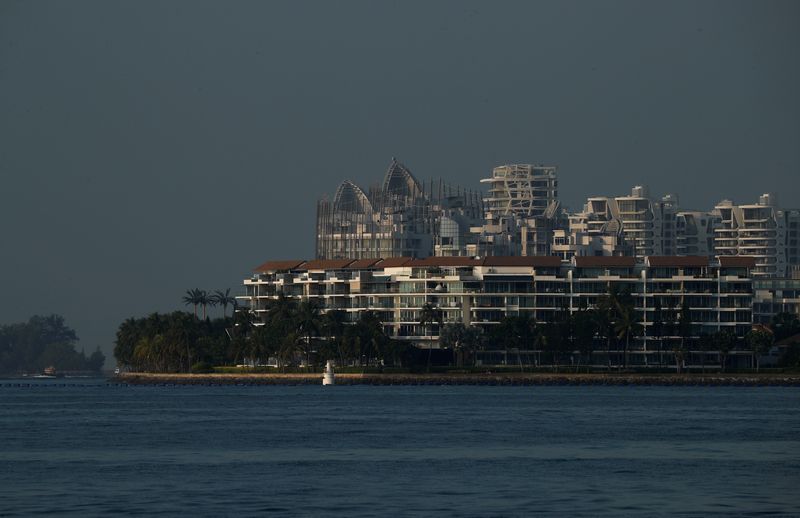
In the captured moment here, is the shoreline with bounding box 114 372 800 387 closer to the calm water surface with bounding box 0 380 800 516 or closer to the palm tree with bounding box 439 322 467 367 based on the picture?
the palm tree with bounding box 439 322 467 367

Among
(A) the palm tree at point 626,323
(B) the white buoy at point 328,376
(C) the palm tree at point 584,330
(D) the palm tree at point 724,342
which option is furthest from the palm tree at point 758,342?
(B) the white buoy at point 328,376

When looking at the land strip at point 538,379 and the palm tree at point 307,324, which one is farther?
the palm tree at point 307,324

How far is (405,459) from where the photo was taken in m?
74.2

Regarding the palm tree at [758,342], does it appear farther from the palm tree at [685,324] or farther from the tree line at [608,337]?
the palm tree at [685,324]

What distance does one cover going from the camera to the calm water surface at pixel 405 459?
5694 cm

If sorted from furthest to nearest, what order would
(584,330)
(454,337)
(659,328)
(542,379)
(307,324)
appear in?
(307,324) → (659,328) → (454,337) → (584,330) → (542,379)

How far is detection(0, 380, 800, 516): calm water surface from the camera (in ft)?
187

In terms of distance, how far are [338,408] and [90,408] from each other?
20927mm

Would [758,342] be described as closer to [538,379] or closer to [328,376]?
[538,379]

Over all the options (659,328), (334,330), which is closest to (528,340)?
(659,328)

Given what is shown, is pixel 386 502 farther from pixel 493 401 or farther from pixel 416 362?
pixel 416 362

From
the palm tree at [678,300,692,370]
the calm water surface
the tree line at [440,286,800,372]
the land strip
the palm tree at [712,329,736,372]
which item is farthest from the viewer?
the palm tree at [678,300,692,370]

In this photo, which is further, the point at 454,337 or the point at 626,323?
the point at 454,337

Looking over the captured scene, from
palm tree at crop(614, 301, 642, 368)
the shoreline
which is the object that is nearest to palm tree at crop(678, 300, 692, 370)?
palm tree at crop(614, 301, 642, 368)
